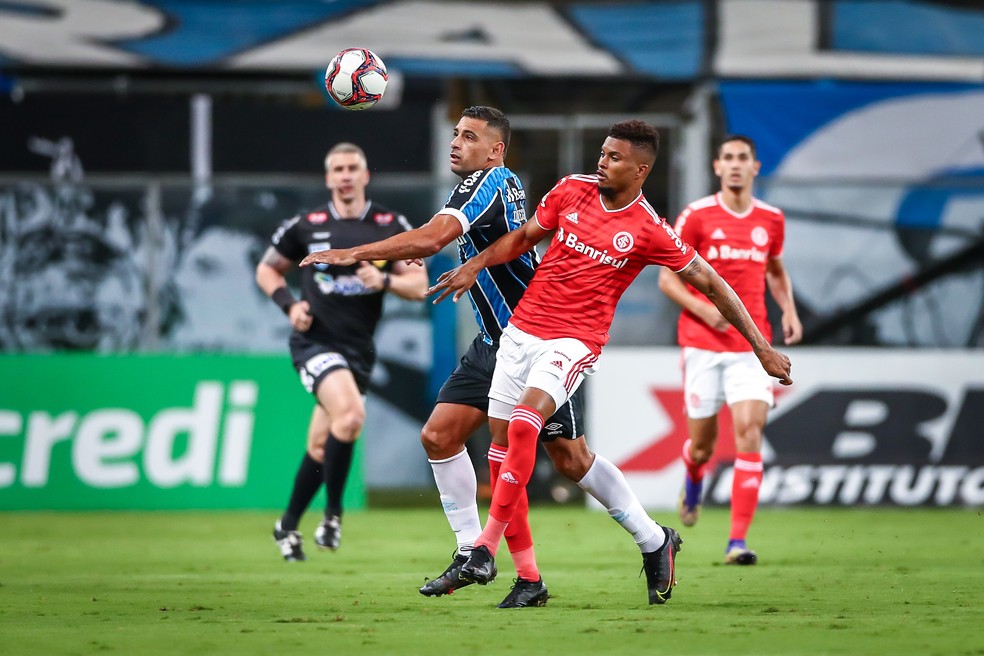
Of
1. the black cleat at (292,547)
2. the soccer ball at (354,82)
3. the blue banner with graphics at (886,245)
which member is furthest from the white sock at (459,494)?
the blue banner with graphics at (886,245)

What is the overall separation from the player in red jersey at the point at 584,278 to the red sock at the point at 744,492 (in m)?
2.08

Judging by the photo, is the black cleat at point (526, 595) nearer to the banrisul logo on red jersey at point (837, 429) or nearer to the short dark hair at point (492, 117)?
the short dark hair at point (492, 117)

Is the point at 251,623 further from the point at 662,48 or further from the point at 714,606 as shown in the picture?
the point at 662,48

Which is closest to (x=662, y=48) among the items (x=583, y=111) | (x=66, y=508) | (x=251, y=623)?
(x=583, y=111)

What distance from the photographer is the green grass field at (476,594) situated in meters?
5.99

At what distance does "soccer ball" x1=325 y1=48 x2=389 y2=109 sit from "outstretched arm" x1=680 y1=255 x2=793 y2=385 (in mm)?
2198

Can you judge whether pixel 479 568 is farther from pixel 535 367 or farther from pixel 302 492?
pixel 302 492

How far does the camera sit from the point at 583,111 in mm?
18484

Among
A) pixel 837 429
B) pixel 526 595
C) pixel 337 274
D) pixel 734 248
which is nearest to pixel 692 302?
pixel 734 248

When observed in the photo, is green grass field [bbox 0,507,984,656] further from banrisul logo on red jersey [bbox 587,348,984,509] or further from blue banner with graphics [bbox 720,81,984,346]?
blue banner with graphics [bbox 720,81,984,346]

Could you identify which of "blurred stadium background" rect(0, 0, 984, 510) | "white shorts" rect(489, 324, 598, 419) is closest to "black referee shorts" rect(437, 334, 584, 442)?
"white shorts" rect(489, 324, 598, 419)

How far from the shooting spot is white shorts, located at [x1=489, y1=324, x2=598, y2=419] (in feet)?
23.2

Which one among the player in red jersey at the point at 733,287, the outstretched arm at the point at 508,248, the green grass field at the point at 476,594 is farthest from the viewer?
the player in red jersey at the point at 733,287

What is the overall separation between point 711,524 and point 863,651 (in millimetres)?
6571
